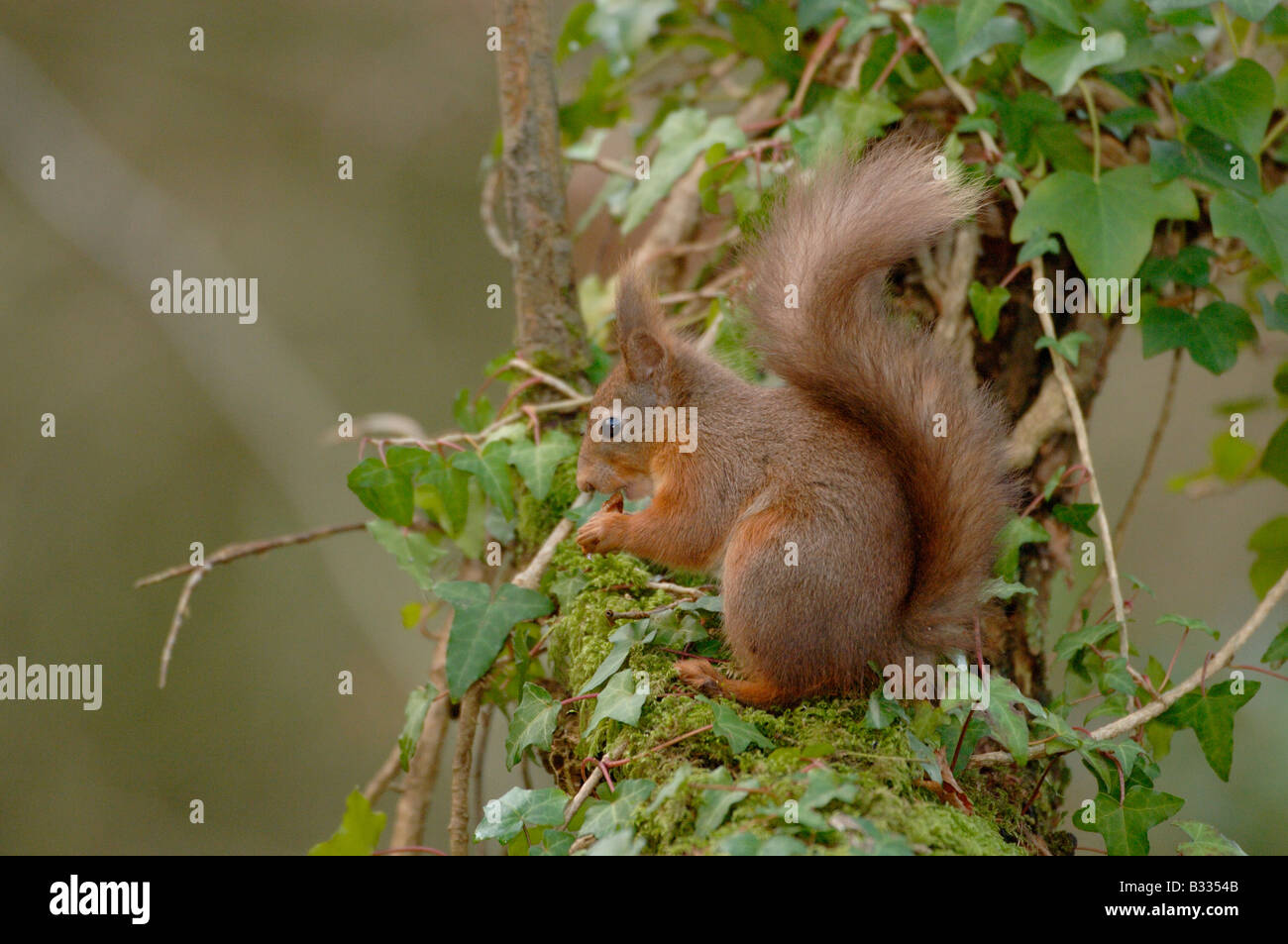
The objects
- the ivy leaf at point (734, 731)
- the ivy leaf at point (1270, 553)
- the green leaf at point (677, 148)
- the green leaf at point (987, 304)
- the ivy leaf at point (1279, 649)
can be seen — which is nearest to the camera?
the ivy leaf at point (734, 731)

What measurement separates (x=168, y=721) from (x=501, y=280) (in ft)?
7.25

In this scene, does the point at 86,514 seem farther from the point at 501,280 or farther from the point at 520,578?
the point at 520,578

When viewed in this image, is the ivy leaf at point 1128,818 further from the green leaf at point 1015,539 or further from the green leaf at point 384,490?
the green leaf at point 384,490

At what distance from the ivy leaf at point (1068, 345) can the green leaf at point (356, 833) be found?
43.2 inches

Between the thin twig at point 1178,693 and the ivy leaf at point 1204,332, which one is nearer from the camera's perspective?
the thin twig at point 1178,693

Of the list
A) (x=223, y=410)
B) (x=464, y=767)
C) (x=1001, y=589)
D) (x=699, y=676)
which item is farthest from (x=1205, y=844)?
(x=223, y=410)

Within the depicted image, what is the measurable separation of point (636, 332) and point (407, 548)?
1.62 feet

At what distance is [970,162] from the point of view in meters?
1.63

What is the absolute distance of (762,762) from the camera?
1045mm

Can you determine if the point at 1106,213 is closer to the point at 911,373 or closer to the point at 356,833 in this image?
the point at 911,373

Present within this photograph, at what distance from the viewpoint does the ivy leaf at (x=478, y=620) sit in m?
1.39

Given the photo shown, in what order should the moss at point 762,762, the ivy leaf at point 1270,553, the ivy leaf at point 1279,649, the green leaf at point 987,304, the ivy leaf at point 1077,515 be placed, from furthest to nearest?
the ivy leaf at point 1270,553, the green leaf at point 987,304, the ivy leaf at point 1077,515, the ivy leaf at point 1279,649, the moss at point 762,762

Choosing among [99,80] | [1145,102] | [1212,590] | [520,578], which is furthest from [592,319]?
[99,80]

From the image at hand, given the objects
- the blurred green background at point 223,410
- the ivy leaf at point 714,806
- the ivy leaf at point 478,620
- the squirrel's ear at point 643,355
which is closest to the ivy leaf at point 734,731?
the ivy leaf at point 714,806
